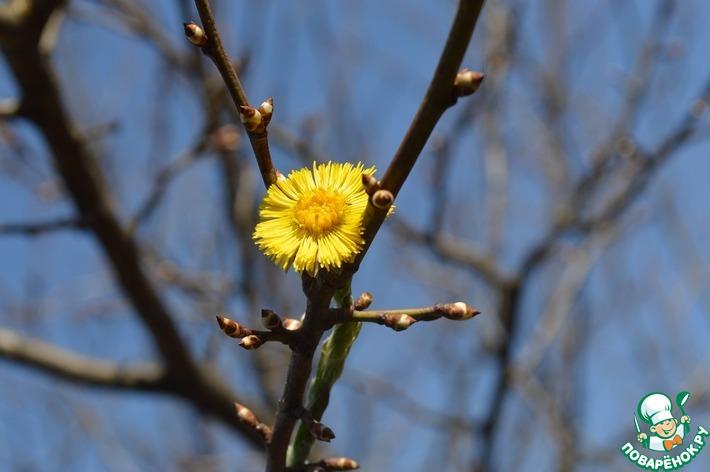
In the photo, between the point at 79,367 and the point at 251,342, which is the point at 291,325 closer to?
the point at 251,342

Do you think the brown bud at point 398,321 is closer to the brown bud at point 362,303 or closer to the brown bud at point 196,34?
the brown bud at point 362,303

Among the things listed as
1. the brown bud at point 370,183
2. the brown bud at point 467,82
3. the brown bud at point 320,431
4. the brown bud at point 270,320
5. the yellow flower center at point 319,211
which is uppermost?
the brown bud at point 467,82

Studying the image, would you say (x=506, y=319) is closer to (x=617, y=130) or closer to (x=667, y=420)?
(x=617, y=130)

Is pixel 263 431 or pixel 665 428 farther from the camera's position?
pixel 665 428

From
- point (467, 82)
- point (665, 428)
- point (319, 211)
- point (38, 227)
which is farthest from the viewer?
point (38, 227)

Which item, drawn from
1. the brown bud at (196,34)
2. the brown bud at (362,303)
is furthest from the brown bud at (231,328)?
the brown bud at (196,34)

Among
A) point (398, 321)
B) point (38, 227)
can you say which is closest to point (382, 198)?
point (398, 321)

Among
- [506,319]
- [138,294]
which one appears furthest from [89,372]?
[506,319]
